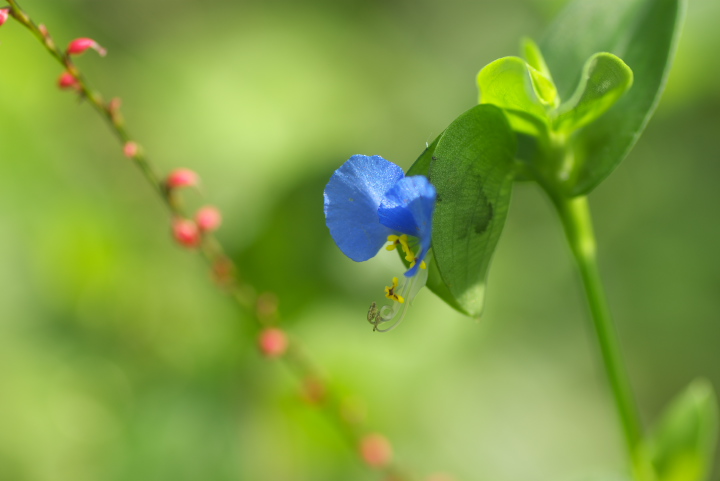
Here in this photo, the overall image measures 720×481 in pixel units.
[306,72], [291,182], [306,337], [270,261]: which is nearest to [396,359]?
[306,337]

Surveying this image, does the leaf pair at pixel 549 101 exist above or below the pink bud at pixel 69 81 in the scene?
above

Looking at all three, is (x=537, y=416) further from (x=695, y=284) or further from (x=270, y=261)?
(x=270, y=261)

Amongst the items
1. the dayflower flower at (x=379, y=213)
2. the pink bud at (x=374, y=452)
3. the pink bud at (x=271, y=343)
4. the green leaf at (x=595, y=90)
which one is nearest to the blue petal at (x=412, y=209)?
the dayflower flower at (x=379, y=213)

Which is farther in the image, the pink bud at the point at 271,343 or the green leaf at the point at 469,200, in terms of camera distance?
the pink bud at the point at 271,343

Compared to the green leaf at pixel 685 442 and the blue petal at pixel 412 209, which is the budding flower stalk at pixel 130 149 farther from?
the green leaf at pixel 685 442

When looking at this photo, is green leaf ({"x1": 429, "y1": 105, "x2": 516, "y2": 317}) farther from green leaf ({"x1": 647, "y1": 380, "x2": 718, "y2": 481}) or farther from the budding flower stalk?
green leaf ({"x1": 647, "y1": 380, "x2": 718, "y2": 481})

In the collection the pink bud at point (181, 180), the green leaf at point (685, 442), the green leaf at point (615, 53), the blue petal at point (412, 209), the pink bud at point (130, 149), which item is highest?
the green leaf at point (615, 53)

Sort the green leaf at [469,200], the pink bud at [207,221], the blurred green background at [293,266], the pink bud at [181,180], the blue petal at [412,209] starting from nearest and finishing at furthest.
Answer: the blue petal at [412,209] < the green leaf at [469,200] < the pink bud at [181,180] < the pink bud at [207,221] < the blurred green background at [293,266]

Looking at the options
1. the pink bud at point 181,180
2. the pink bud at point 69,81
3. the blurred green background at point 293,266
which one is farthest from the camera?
the blurred green background at point 293,266

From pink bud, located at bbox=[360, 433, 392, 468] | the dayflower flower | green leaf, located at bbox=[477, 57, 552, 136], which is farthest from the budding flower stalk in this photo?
pink bud, located at bbox=[360, 433, 392, 468]
